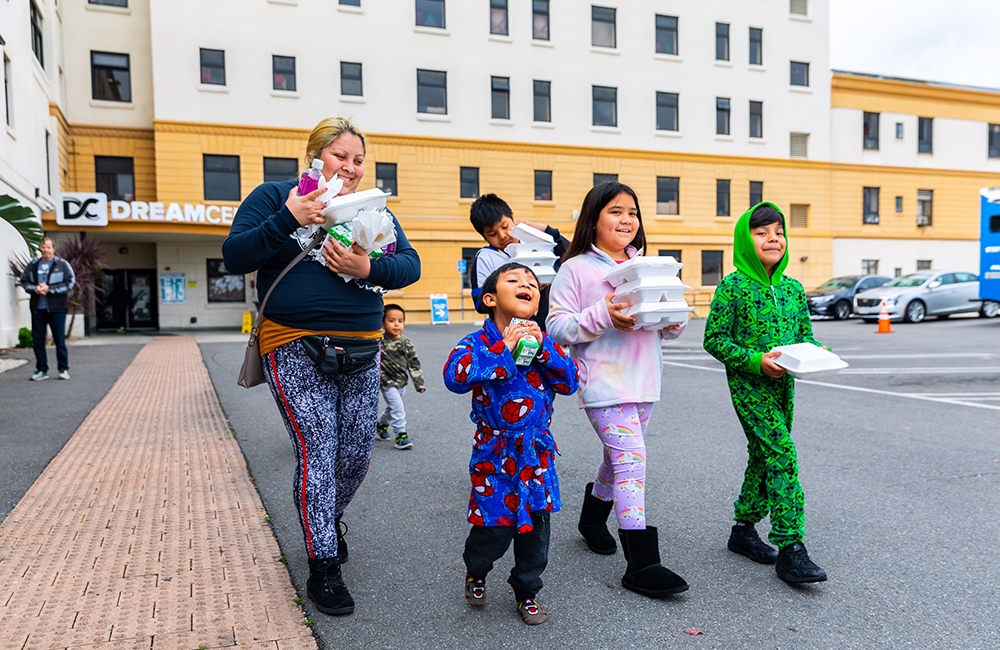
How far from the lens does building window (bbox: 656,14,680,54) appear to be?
33469 millimetres

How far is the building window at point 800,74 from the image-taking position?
35.8 m

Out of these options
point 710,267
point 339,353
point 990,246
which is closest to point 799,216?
point 710,267

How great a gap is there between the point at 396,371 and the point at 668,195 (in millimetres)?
29620

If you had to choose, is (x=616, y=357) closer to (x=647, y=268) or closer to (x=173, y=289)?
(x=647, y=268)

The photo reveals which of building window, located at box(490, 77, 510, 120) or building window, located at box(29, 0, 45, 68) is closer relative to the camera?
building window, located at box(29, 0, 45, 68)

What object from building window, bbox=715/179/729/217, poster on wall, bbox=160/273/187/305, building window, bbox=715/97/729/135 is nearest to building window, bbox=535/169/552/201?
building window, bbox=715/179/729/217

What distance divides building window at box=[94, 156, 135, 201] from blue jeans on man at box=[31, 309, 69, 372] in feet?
62.1

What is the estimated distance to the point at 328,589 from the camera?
2986mm

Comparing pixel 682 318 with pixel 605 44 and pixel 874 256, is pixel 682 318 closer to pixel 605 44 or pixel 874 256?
pixel 605 44

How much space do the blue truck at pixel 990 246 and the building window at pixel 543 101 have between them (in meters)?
17.0

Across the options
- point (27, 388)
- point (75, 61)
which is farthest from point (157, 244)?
point (27, 388)

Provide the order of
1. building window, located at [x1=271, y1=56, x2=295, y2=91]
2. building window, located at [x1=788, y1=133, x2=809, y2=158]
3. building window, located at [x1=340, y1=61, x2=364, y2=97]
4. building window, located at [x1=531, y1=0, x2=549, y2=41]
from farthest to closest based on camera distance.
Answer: building window, located at [x1=788, y1=133, x2=809, y2=158] < building window, located at [x1=531, y1=0, x2=549, y2=41] < building window, located at [x1=340, y1=61, x2=364, y2=97] < building window, located at [x1=271, y1=56, x2=295, y2=91]

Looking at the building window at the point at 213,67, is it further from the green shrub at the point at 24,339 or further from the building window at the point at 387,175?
the green shrub at the point at 24,339

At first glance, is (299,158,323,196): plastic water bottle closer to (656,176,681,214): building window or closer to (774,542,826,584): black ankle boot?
(774,542,826,584): black ankle boot
